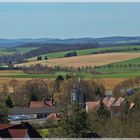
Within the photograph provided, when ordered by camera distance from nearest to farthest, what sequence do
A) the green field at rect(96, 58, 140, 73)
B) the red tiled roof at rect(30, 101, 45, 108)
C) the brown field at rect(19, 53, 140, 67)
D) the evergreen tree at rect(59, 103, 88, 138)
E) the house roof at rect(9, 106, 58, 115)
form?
1. the evergreen tree at rect(59, 103, 88, 138)
2. the house roof at rect(9, 106, 58, 115)
3. the red tiled roof at rect(30, 101, 45, 108)
4. the green field at rect(96, 58, 140, 73)
5. the brown field at rect(19, 53, 140, 67)

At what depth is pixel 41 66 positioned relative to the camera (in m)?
35.3

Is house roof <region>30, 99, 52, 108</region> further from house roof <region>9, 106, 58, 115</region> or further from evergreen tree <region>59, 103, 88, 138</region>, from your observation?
evergreen tree <region>59, 103, 88, 138</region>

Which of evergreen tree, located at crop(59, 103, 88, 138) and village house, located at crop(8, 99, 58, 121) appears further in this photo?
village house, located at crop(8, 99, 58, 121)

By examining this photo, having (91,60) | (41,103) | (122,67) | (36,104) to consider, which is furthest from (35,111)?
(91,60)

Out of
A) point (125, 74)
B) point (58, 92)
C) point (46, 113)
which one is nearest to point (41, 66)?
point (125, 74)

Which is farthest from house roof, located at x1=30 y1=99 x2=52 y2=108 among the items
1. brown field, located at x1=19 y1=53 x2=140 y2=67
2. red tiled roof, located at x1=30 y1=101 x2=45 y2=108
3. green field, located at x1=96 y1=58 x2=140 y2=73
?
brown field, located at x1=19 y1=53 x2=140 y2=67

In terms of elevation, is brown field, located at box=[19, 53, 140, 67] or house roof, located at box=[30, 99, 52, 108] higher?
brown field, located at box=[19, 53, 140, 67]

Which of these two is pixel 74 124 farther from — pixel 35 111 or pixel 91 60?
pixel 91 60

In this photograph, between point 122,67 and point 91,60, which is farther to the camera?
point 91,60

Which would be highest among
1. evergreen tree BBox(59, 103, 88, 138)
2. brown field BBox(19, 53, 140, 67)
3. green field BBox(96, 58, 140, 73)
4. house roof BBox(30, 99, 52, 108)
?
evergreen tree BBox(59, 103, 88, 138)

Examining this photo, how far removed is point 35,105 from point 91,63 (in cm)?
1411

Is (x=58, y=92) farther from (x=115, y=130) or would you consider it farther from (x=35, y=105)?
(x=115, y=130)

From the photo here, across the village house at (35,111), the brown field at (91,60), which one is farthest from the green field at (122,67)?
the village house at (35,111)

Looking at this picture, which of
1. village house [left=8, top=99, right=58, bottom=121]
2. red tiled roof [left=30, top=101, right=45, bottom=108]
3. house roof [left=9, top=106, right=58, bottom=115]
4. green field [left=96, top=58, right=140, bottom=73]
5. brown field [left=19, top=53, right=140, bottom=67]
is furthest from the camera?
brown field [left=19, top=53, right=140, bottom=67]
